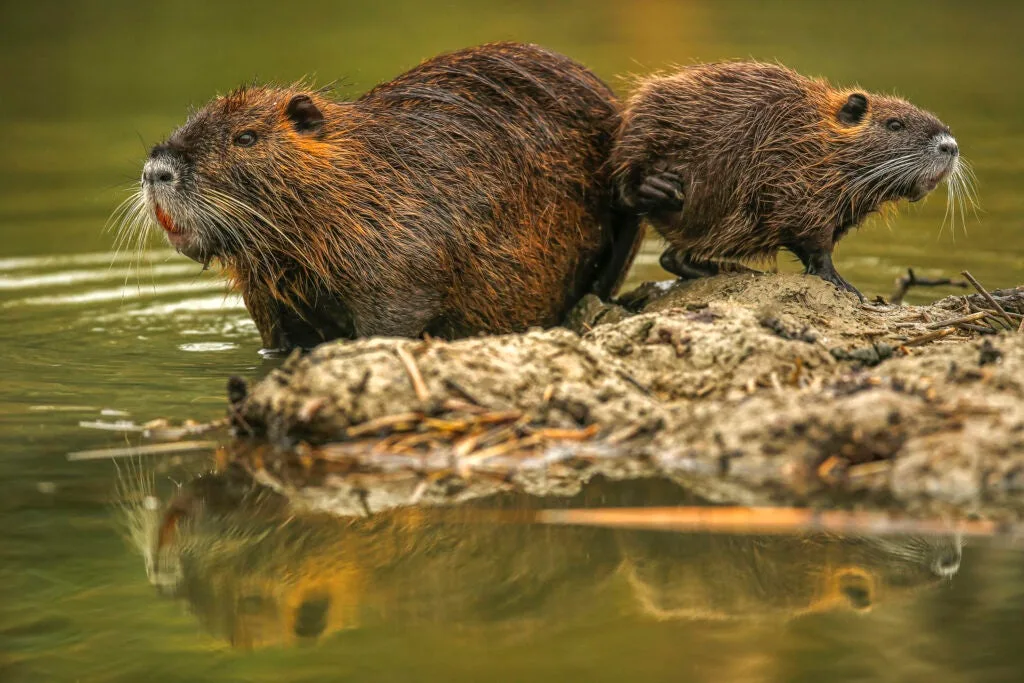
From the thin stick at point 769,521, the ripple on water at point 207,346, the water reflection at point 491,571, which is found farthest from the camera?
the ripple on water at point 207,346

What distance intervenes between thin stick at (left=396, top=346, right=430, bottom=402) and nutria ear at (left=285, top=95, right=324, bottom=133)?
1231mm

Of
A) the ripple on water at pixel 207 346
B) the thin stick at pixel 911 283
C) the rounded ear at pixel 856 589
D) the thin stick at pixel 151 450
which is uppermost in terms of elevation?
the thin stick at pixel 911 283

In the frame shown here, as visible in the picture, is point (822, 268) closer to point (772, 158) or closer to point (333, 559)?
point (772, 158)

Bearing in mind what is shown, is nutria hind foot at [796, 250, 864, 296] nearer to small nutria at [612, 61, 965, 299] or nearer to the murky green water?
small nutria at [612, 61, 965, 299]

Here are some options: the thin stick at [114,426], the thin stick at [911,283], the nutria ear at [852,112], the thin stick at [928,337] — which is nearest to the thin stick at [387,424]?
the thin stick at [114,426]

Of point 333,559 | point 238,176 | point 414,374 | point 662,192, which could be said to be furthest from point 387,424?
point 662,192

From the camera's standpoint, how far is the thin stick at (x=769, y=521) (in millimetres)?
3467

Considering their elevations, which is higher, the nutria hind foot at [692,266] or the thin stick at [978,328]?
the nutria hind foot at [692,266]

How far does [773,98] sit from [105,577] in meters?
3.00

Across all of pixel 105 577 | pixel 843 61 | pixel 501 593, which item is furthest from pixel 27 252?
pixel 843 61

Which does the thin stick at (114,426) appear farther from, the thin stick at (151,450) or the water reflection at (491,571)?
the water reflection at (491,571)

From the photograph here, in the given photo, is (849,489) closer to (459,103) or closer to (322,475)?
(322,475)

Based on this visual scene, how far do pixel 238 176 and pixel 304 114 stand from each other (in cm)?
33

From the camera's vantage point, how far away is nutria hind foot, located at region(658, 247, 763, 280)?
5707 millimetres
